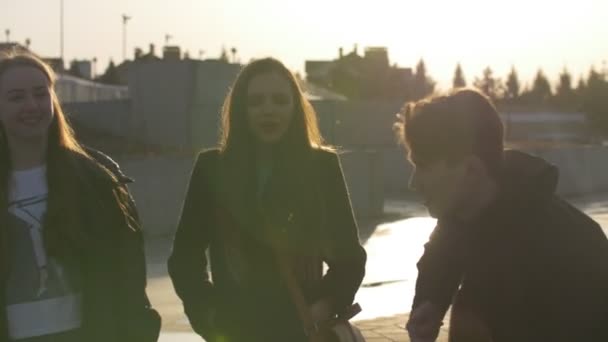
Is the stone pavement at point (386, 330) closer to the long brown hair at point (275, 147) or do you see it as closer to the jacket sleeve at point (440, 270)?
the long brown hair at point (275, 147)

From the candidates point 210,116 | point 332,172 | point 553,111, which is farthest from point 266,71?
point 553,111

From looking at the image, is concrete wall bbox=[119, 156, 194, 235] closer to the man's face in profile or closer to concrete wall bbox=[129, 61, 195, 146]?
the man's face in profile

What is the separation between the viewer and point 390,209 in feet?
71.4

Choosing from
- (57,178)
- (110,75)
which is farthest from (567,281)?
(110,75)

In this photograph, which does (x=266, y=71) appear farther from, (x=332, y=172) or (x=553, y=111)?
(x=553, y=111)

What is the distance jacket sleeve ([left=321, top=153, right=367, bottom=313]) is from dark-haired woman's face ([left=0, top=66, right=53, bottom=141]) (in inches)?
38.6

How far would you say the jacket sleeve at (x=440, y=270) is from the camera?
2594mm

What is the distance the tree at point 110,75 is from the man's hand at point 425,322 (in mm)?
94845

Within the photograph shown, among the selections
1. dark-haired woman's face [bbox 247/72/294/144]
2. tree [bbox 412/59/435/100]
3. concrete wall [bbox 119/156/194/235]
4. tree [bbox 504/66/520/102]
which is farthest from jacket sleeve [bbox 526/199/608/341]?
tree [bbox 504/66/520/102]

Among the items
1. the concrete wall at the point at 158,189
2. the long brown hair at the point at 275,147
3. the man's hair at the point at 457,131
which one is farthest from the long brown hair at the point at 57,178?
the concrete wall at the point at 158,189

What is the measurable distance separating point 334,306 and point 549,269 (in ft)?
4.95

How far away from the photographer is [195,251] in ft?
13.1

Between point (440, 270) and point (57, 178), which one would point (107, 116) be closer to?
point (57, 178)

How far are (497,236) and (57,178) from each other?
5.44 feet
